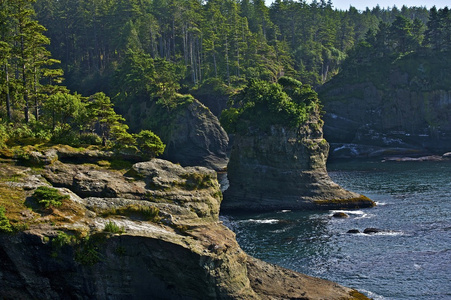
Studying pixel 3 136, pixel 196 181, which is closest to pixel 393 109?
→ pixel 196 181

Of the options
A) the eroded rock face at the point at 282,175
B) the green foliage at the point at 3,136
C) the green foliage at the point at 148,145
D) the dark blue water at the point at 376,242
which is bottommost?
the dark blue water at the point at 376,242

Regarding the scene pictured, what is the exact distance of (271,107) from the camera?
247 ft

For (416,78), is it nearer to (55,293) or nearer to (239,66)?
(239,66)

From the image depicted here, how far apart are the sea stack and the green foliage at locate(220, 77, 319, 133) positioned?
17 centimetres

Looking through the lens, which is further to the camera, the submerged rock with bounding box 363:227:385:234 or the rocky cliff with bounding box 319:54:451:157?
the rocky cliff with bounding box 319:54:451:157

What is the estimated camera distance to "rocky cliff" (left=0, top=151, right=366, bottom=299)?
31.7 metres

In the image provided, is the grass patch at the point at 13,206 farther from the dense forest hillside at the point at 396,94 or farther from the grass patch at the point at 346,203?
the dense forest hillside at the point at 396,94

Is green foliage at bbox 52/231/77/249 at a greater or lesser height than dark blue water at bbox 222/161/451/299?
greater

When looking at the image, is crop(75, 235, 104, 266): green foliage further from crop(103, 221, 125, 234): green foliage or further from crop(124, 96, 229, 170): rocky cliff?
crop(124, 96, 229, 170): rocky cliff

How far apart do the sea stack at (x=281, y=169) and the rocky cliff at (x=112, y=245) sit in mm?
33413

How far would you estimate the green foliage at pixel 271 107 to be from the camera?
7519 centimetres

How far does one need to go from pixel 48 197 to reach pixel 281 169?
4634cm

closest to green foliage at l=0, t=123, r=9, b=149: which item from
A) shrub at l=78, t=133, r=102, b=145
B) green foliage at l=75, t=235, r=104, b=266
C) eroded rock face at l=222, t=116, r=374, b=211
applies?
shrub at l=78, t=133, r=102, b=145

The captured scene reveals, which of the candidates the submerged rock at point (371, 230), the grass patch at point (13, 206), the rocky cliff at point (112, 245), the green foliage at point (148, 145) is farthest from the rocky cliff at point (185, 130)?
the grass patch at point (13, 206)
